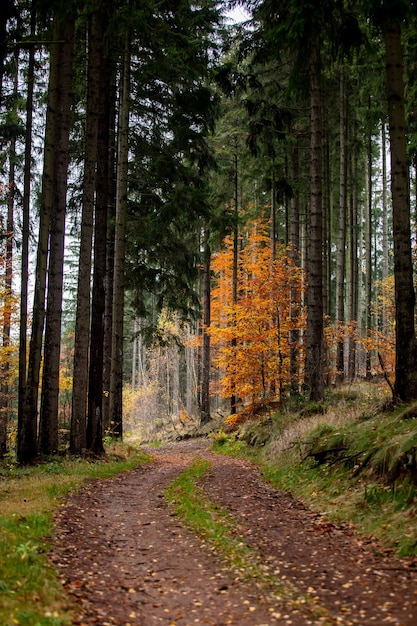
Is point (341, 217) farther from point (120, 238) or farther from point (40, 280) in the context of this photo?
point (40, 280)

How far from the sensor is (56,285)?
39.9 feet

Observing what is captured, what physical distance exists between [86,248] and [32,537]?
323 inches

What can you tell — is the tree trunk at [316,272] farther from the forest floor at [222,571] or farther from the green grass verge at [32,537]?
the green grass verge at [32,537]

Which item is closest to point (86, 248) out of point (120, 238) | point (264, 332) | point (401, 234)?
point (120, 238)

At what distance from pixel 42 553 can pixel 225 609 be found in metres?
2.12

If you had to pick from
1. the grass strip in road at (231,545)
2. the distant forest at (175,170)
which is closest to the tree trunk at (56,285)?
the distant forest at (175,170)

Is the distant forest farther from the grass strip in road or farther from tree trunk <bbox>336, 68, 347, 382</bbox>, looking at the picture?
the grass strip in road

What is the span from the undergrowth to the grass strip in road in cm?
154

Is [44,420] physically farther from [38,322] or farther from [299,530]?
[299,530]

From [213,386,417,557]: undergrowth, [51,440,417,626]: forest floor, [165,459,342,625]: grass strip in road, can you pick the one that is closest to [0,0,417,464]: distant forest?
[213,386,417,557]: undergrowth

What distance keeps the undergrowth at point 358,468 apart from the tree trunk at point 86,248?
4.91 metres

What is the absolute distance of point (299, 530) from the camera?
6.89m

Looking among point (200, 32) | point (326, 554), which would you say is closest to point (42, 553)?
point (326, 554)

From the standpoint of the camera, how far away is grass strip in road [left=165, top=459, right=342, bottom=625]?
14.9 ft
